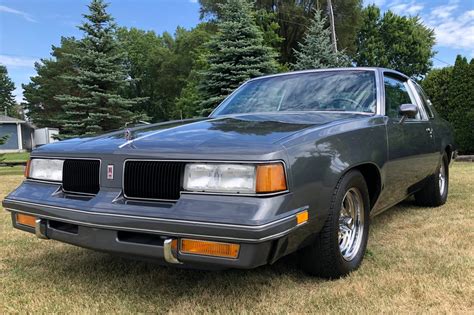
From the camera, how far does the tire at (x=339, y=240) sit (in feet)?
8.29

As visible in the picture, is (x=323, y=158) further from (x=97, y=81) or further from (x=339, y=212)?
(x=97, y=81)

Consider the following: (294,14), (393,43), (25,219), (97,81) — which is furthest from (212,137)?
(393,43)

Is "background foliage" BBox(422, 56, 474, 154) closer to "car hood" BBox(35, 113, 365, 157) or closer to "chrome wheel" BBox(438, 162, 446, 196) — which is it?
"chrome wheel" BBox(438, 162, 446, 196)

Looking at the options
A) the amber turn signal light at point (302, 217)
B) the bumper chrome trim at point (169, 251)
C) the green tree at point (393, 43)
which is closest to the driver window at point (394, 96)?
the amber turn signal light at point (302, 217)

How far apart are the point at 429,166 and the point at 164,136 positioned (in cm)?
297

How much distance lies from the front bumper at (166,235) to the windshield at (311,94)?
1.50m

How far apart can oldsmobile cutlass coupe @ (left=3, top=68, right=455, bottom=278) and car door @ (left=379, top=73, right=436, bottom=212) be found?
0.03 meters

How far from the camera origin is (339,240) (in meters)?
2.75

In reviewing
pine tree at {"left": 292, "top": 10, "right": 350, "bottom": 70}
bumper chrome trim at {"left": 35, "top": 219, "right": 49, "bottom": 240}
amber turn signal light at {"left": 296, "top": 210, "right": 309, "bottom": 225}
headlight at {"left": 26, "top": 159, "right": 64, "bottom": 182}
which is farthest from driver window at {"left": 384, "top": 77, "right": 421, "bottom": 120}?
pine tree at {"left": 292, "top": 10, "right": 350, "bottom": 70}

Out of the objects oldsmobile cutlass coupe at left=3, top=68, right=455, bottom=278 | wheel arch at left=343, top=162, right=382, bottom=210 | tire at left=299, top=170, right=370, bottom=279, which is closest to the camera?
oldsmobile cutlass coupe at left=3, top=68, right=455, bottom=278

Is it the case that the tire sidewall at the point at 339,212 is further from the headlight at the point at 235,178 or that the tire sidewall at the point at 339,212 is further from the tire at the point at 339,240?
the headlight at the point at 235,178

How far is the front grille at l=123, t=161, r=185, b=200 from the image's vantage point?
2.28 metres

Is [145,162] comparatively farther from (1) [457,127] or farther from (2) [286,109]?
(1) [457,127]

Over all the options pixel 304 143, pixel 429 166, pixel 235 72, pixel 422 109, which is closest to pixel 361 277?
pixel 304 143
